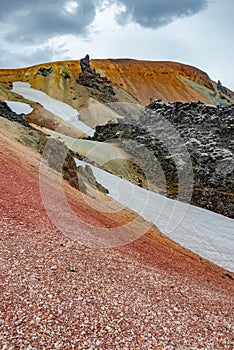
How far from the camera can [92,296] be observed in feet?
33.1

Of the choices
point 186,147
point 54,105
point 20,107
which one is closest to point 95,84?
point 54,105

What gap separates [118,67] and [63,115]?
268 ft

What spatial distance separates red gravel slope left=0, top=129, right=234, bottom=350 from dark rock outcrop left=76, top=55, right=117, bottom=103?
106 meters

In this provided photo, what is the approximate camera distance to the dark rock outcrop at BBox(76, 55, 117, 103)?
11968 cm

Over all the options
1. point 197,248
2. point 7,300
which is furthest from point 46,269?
point 197,248

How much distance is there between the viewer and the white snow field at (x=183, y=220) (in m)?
25.6

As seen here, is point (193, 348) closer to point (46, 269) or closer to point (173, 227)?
point (46, 269)

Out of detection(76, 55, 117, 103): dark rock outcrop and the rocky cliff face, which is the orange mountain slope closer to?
detection(76, 55, 117, 103): dark rock outcrop

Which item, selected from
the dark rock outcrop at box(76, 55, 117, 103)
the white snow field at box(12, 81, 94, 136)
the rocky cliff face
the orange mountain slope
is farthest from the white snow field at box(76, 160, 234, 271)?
the dark rock outcrop at box(76, 55, 117, 103)

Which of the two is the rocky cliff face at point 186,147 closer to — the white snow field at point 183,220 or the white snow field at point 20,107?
the white snow field at point 183,220

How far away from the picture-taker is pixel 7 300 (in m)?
8.80

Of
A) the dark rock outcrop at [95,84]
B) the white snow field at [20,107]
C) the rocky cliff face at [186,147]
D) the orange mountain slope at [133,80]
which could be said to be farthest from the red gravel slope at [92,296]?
the dark rock outcrop at [95,84]

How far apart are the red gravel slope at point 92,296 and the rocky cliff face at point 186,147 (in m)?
28.3

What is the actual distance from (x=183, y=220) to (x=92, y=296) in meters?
23.7
